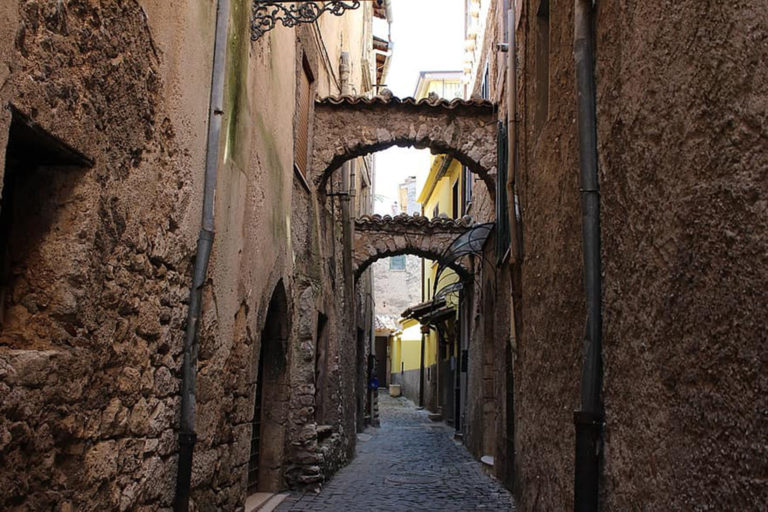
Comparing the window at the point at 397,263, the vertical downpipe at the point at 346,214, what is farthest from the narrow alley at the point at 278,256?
the window at the point at 397,263

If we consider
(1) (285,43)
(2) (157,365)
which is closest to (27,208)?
(2) (157,365)

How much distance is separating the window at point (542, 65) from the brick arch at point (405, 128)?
15.6 ft

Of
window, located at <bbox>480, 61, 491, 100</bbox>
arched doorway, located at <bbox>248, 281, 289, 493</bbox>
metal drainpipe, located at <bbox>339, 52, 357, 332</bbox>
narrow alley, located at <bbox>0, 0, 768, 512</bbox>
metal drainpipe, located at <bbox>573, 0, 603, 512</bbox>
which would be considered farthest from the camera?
window, located at <bbox>480, 61, 491, 100</bbox>

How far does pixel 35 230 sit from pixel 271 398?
5230 millimetres

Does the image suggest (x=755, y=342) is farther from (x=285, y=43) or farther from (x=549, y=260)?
(x=285, y=43)

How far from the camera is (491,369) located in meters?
12.4

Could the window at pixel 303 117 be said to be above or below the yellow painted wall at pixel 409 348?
above

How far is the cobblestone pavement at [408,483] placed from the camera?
8.27 metres

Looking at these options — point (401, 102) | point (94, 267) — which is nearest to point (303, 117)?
point (401, 102)

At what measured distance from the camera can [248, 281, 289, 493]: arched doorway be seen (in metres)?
8.12

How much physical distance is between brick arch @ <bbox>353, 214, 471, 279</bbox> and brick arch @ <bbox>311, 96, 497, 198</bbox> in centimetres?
599

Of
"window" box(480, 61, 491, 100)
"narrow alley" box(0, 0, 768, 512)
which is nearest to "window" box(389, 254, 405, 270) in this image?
"window" box(480, 61, 491, 100)

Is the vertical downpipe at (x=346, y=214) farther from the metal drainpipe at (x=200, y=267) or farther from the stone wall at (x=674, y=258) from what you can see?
the stone wall at (x=674, y=258)

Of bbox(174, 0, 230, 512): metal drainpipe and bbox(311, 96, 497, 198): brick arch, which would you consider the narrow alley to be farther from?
bbox(311, 96, 497, 198): brick arch
